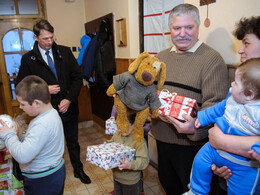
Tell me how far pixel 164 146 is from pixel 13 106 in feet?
11.0

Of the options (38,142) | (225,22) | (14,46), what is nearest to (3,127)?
(38,142)

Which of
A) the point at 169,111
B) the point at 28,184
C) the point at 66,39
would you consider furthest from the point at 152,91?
the point at 66,39

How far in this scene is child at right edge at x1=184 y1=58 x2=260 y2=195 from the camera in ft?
2.66

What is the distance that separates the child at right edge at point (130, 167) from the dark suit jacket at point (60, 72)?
86cm

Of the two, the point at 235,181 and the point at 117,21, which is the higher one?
the point at 117,21

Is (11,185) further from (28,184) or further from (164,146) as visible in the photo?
(164,146)

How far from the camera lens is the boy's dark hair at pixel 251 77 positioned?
2.57 ft

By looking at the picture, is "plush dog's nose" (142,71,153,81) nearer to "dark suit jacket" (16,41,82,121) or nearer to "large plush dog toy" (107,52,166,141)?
"large plush dog toy" (107,52,166,141)

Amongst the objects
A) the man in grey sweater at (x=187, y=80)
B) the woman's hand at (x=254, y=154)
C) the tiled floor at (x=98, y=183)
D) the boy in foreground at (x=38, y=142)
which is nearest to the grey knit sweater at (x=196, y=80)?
the man in grey sweater at (x=187, y=80)

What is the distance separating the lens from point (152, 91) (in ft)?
3.84

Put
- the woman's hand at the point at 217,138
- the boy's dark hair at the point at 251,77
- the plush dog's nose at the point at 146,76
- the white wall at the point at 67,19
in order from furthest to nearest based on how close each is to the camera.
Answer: the white wall at the point at 67,19 < the plush dog's nose at the point at 146,76 < the woman's hand at the point at 217,138 < the boy's dark hair at the point at 251,77

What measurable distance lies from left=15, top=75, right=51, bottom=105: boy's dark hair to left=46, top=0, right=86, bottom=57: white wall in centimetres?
280

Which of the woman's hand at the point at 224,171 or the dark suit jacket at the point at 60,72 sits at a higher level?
the dark suit jacket at the point at 60,72

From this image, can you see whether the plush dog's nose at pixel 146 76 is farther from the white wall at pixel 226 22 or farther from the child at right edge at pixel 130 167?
the white wall at pixel 226 22
